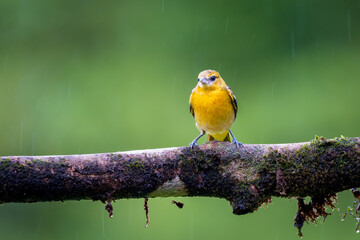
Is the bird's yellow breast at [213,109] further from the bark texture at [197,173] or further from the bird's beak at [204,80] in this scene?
the bark texture at [197,173]

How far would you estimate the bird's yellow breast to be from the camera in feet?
15.1

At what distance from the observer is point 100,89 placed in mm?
8938

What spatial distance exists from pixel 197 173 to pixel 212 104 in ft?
5.04

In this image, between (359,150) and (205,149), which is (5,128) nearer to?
(205,149)

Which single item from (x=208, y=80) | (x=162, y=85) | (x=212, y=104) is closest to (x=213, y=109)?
(x=212, y=104)

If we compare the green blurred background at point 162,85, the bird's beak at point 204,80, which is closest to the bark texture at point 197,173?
the bird's beak at point 204,80

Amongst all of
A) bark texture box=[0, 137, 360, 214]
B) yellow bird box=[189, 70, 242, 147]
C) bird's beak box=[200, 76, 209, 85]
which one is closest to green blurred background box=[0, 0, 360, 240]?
yellow bird box=[189, 70, 242, 147]

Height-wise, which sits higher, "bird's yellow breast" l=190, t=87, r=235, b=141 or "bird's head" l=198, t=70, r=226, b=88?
"bird's head" l=198, t=70, r=226, b=88

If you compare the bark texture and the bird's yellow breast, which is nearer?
the bark texture

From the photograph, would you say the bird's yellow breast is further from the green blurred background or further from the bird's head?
the green blurred background

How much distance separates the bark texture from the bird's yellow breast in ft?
4.57

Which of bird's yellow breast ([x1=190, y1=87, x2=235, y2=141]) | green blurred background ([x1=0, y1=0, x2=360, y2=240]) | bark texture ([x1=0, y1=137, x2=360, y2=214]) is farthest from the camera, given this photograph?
green blurred background ([x1=0, y1=0, x2=360, y2=240])

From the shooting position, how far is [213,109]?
4.60 metres

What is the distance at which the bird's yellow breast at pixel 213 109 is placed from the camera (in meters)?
4.61
